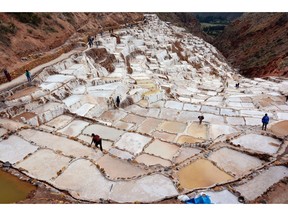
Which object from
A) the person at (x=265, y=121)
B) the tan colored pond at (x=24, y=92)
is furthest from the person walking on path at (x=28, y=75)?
the person at (x=265, y=121)

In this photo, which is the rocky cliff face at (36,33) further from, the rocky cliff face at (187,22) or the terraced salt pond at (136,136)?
the rocky cliff face at (187,22)

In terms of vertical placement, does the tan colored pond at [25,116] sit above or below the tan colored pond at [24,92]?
below

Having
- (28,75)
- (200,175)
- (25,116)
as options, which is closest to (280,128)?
(200,175)

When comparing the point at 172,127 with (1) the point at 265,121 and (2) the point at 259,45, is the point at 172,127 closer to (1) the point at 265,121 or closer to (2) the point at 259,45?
(1) the point at 265,121

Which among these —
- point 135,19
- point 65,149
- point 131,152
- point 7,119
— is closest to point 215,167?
point 131,152

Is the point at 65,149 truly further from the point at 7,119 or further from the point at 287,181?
the point at 287,181

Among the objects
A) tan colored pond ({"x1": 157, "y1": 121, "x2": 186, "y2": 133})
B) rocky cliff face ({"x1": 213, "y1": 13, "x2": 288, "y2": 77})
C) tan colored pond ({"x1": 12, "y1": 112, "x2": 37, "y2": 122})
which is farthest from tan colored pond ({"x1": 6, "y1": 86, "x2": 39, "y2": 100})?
rocky cliff face ({"x1": 213, "y1": 13, "x2": 288, "y2": 77})
